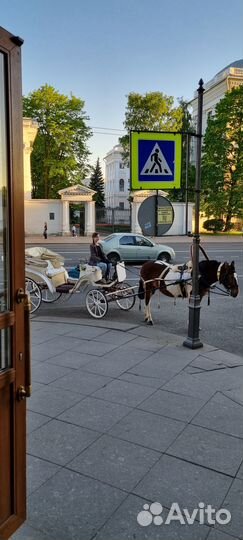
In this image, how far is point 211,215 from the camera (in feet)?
142

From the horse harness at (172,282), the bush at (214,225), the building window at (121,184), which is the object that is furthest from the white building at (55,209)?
the building window at (121,184)

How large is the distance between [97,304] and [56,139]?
1422 inches

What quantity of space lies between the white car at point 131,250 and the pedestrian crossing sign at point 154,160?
1266cm

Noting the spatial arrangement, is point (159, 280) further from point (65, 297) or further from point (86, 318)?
point (65, 297)

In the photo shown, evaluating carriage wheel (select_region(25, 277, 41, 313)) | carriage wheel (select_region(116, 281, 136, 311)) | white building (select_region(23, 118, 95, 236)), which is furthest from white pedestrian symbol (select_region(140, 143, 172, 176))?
white building (select_region(23, 118, 95, 236))

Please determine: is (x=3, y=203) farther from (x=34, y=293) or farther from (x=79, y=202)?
(x=79, y=202)

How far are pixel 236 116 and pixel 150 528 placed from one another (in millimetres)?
42246

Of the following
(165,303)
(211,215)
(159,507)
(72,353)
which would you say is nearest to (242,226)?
(211,215)

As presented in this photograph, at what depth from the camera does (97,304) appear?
359 inches

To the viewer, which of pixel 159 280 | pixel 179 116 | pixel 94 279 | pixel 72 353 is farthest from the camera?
pixel 179 116

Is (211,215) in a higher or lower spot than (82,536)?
higher

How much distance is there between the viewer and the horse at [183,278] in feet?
24.8

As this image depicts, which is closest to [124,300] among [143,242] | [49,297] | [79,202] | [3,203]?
[49,297]

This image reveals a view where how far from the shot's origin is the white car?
19.1m
